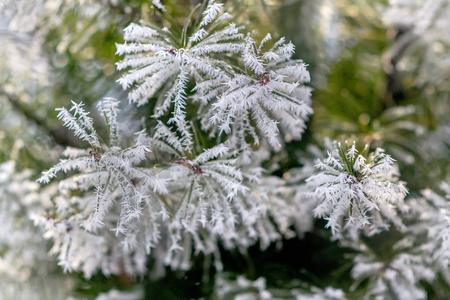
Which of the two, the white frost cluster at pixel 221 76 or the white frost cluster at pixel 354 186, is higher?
the white frost cluster at pixel 221 76

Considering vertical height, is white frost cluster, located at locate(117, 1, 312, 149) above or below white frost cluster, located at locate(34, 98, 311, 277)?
above

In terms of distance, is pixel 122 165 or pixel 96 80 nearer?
pixel 122 165

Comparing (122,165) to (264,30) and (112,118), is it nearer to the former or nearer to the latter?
(112,118)

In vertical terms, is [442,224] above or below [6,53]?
below

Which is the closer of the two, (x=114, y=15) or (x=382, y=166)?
(x=382, y=166)

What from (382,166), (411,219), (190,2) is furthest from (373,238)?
(190,2)

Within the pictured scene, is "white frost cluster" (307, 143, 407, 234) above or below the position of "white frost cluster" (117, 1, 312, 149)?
below

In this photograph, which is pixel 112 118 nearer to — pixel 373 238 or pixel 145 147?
pixel 145 147

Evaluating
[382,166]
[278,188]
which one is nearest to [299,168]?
[278,188]

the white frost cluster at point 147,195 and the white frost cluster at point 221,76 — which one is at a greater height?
the white frost cluster at point 221,76
